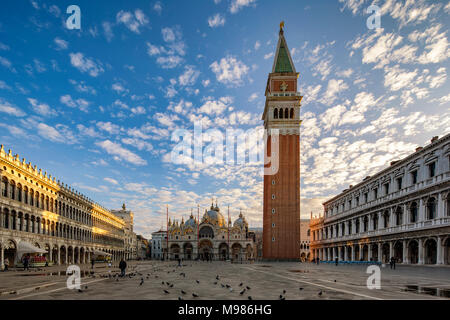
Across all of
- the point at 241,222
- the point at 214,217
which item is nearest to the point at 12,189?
the point at 214,217

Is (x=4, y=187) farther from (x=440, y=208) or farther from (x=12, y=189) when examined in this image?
(x=440, y=208)

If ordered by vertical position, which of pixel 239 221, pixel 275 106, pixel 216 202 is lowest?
pixel 239 221

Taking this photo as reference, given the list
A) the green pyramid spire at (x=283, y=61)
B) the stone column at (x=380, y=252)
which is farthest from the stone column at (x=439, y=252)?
the green pyramid spire at (x=283, y=61)

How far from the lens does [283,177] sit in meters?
64.1

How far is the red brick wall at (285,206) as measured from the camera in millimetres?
62094

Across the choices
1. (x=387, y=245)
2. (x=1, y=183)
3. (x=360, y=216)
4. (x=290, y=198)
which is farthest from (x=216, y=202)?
(x=1, y=183)

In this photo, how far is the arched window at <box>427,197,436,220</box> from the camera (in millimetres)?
31297

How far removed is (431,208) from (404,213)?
4.78m

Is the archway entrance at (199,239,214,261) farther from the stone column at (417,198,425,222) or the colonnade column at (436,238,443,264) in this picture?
the colonnade column at (436,238,443,264)
